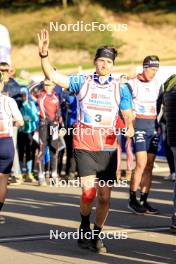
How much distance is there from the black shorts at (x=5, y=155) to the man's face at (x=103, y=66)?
190cm

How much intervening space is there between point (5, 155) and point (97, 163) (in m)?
1.75

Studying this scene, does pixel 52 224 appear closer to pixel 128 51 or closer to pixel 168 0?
pixel 128 51

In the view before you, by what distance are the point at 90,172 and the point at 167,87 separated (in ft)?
5.17

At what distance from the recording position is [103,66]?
9.25 meters

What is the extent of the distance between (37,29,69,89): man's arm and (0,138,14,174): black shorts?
176 cm

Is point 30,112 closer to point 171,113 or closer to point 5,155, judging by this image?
point 5,155

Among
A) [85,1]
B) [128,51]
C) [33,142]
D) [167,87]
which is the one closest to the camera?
[167,87]

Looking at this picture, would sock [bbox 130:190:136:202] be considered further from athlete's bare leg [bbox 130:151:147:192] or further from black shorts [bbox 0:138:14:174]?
black shorts [bbox 0:138:14:174]

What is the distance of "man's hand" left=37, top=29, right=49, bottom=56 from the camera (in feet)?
28.1

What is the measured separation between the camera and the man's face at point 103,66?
9227 mm

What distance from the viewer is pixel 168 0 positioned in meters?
64.3

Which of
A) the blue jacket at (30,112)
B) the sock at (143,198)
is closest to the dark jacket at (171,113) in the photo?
the sock at (143,198)

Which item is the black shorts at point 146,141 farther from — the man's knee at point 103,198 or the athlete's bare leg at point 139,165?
the man's knee at point 103,198

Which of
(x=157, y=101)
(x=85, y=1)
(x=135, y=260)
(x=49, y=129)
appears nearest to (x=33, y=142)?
(x=49, y=129)
